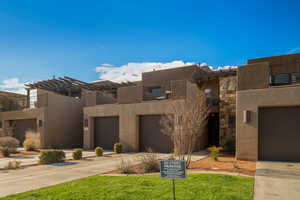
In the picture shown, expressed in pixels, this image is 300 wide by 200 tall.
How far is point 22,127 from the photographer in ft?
80.2

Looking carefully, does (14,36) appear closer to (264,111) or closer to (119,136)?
(119,136)

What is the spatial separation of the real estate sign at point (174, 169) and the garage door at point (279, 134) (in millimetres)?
8679

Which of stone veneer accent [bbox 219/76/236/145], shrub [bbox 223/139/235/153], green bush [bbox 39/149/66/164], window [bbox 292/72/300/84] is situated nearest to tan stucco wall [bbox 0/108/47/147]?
green bush [bbox 39/149/66/164]

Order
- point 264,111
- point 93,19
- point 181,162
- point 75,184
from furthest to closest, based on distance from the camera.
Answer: point 93,19, point 264,111, point 75,184, point 181,162

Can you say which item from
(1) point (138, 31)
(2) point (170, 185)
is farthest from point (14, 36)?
(2) point (170, 185)

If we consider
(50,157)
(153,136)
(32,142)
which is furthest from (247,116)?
(32,142)

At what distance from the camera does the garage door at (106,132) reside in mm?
18875

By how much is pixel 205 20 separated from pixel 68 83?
18495 mm

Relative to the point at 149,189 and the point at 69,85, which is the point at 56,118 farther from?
the point at 149,189

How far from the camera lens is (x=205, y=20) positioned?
13633 mm

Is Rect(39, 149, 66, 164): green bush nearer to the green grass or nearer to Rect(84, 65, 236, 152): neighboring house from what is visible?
the green grass

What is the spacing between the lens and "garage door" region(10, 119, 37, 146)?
76.5 feet

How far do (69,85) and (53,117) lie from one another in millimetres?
6197

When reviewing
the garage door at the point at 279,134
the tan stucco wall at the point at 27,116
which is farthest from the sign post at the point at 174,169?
the tan stucco wall at the point at 27,116
